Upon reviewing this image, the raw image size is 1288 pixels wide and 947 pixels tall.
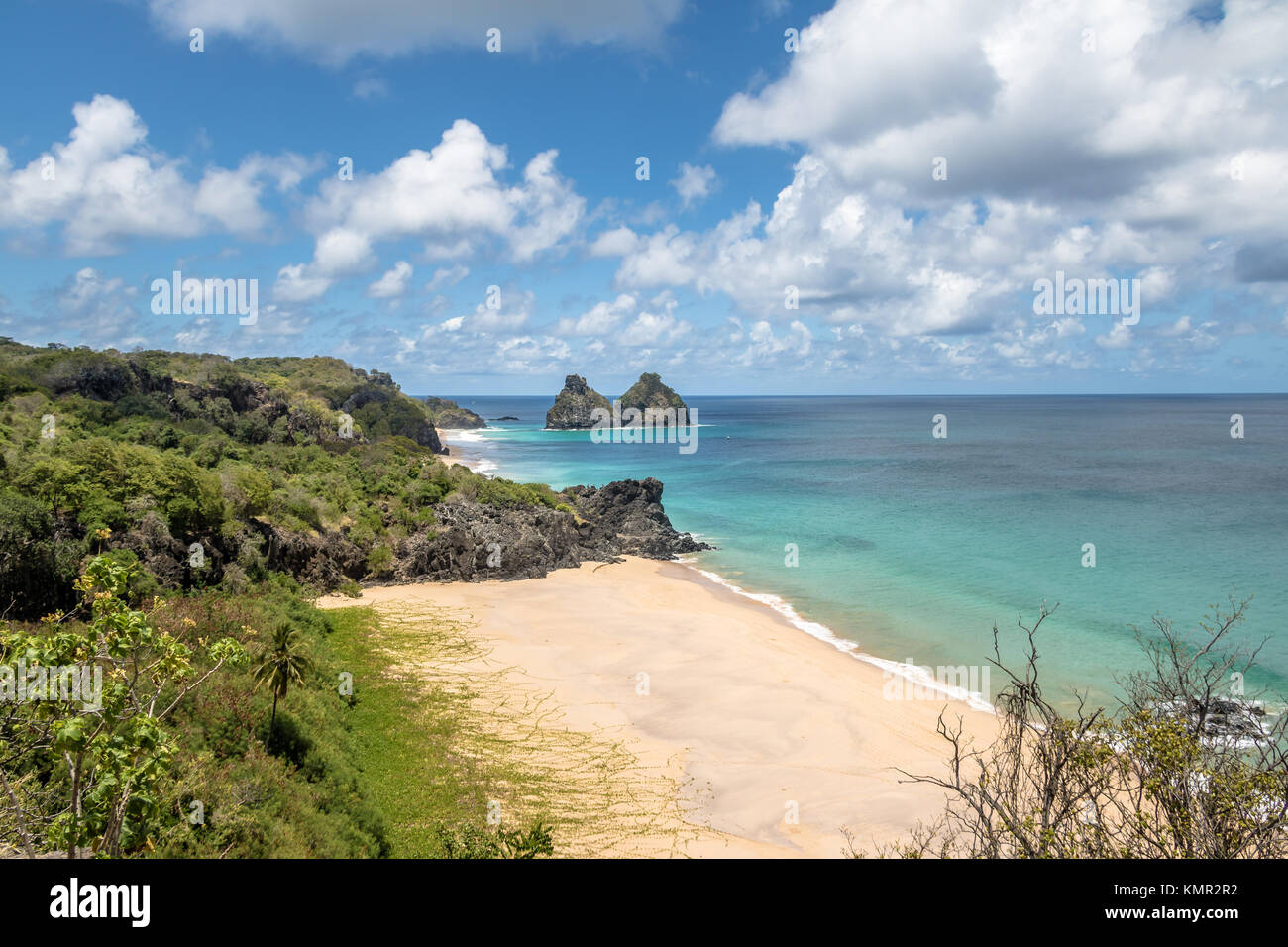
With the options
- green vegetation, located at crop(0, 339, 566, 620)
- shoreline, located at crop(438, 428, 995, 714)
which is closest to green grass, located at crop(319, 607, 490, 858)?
green vegetation, located at crop(0, 339, 566, 620)

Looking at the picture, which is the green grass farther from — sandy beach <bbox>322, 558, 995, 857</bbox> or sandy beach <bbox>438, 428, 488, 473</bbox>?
sandy beach <bbox>438, 428, 488, 473</bbox>

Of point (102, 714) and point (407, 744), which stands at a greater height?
point (102, 714)

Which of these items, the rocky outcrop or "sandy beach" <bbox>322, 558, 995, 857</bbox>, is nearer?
"sandy beach" <bbox>322, 558, 995, 857</bbox>

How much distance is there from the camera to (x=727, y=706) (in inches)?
1024

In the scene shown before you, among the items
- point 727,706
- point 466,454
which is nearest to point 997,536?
point 727,706

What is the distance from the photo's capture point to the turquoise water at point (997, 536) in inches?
1372

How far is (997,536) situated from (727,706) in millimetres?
38921

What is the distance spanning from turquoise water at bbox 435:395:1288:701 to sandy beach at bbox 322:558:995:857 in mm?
5963

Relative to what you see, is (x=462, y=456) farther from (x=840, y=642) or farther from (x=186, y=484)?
(x=840, y=642)

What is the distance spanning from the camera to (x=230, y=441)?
48.7 metres

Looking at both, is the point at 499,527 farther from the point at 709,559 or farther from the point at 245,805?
the point at 245,805

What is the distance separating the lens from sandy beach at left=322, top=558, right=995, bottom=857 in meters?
19.0

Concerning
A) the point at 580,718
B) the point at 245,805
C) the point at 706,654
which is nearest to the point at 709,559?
the point at 706,654
